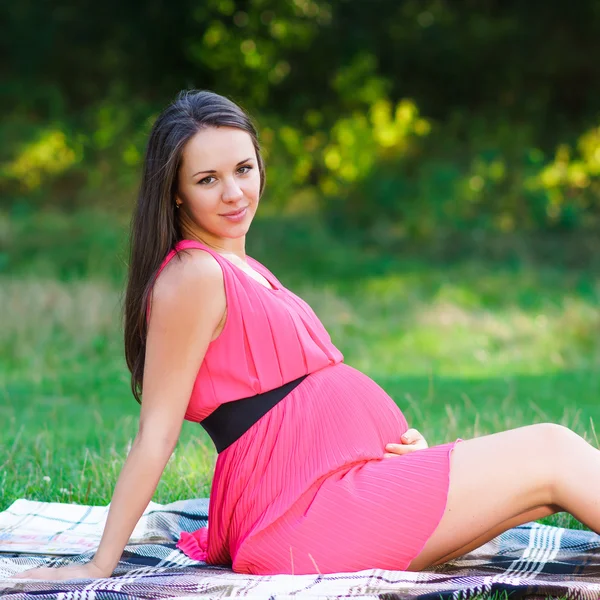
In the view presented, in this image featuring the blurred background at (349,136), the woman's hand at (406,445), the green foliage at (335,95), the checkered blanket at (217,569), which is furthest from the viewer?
the green foliage at (335,95)

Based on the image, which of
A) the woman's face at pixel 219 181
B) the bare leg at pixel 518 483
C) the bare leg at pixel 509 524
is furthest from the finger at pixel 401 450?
the woman's face at pixel 219 181

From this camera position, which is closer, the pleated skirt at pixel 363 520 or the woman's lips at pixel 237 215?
the pleated skirt at pixel 363 520

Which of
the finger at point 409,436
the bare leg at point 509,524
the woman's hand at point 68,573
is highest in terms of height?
the finger at point 409,436

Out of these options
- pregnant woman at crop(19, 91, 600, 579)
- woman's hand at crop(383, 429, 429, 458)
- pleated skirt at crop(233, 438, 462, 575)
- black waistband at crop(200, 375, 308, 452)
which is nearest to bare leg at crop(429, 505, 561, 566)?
pregnant woman at crop(19, 91, 600, 579)

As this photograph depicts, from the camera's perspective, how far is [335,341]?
26.5 ft

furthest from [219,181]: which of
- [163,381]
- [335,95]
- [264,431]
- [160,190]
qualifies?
[335,95]

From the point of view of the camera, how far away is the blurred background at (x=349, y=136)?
10969 mm

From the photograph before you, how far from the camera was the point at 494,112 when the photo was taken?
13516 millimetres

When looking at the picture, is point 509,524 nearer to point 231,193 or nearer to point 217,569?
point 217,569

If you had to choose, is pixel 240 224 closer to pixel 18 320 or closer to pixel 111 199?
pixel 18 320

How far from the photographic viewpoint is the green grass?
4484 mm

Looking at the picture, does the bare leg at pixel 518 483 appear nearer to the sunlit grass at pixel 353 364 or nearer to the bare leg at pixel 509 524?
the bare leg at pixel 509 524

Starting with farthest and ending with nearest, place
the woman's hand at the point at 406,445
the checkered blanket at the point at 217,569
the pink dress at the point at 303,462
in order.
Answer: the woman's hand at the point at 406,445
the pink dress at the point at 303,462
the checkered blanket at the point at 217,569

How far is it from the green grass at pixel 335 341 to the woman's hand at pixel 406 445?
100 centimetres
